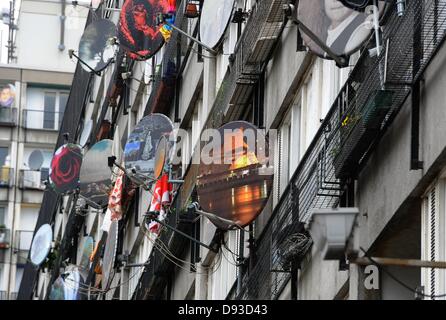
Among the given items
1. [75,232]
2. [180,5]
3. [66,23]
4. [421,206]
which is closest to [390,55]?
[421,206]

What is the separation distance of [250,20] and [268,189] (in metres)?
3.97

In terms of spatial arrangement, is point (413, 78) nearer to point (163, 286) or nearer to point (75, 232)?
point (163, 286)

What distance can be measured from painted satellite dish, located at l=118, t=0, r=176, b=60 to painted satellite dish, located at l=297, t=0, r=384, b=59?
19342 millimetres

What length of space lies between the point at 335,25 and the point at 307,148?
13.1 ft

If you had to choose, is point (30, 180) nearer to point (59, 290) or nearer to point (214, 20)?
point (59, 290)

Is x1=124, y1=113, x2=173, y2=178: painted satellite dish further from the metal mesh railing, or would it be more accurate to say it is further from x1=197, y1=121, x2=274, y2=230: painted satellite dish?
the metal mesh railing

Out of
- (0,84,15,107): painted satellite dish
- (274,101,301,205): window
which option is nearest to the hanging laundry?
(274,101,301,205): window

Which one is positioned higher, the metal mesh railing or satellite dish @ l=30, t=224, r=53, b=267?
satellite dish @ l=30, t=224, r=53, b=267

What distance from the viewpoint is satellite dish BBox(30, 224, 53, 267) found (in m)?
67.0

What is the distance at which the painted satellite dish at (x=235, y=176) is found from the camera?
27.9 m

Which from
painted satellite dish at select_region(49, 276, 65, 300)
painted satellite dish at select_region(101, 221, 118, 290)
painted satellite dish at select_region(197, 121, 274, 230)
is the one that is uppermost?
painted satellite dish at select_region(49, 276, 65, 300)

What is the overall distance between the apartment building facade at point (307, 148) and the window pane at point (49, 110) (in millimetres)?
53968

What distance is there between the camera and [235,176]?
29.1 metres

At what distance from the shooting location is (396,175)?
69.2 feet
